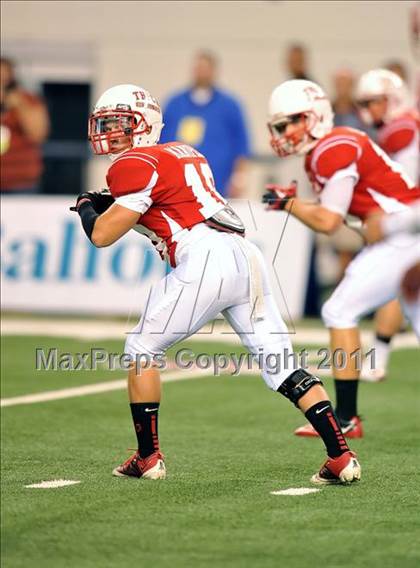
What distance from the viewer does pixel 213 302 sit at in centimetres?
588

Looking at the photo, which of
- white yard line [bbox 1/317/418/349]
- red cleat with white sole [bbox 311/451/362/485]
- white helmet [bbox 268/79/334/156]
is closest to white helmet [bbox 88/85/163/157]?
white helmet [bbox 268/79/334/156]

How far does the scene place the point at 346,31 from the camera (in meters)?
16.2

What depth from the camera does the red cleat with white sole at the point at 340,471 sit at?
5859 mm

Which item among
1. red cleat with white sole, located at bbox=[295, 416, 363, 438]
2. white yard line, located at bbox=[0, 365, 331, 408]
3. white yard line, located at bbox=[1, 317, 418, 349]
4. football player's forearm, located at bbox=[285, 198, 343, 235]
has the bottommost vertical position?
white yard line, located at bbox=[1, 317, 418, 349]

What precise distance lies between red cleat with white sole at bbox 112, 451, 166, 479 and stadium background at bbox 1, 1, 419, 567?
0.32ft

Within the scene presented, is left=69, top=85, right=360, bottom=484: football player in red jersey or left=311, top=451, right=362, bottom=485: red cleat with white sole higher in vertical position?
left=69, top=85, right=360, bottom=484: football player in red jersey

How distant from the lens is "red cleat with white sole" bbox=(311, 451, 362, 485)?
5.86 metres

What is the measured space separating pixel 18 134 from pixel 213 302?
26.9 feet

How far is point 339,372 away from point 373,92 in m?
2.11

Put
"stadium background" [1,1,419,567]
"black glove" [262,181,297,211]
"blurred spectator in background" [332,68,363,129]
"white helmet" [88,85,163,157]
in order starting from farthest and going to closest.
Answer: "blurred spectator in background" [332,68,363,129] < "black glove" [262,181,297,211] < "white helmet" [88,85,163,157] < "stadium background" [1,1,419,567]

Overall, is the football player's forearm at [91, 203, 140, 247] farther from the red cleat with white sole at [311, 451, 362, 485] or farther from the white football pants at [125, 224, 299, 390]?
the red cleat with white sole at [311, 451, 362, 485]

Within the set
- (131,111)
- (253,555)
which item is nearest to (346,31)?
(131,111)

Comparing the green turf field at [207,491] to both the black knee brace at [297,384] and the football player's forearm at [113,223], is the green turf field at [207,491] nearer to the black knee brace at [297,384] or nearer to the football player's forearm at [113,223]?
the black knee brace at [297,384]

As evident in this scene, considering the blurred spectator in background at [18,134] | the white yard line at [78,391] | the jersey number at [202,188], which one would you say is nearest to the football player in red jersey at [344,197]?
the jersey number at [202,188]
